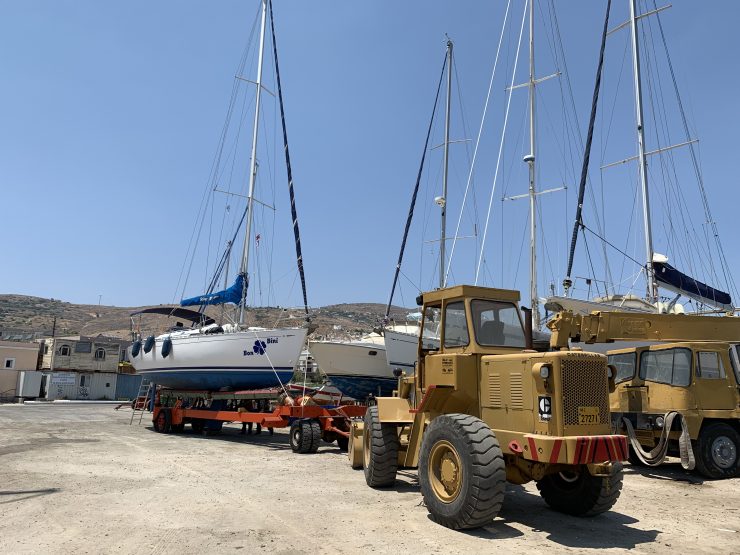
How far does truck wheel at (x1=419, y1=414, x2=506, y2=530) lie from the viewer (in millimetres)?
5340

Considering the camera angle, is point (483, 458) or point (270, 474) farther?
point (270, 474)

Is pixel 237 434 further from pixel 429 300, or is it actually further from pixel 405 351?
pixel 429 300

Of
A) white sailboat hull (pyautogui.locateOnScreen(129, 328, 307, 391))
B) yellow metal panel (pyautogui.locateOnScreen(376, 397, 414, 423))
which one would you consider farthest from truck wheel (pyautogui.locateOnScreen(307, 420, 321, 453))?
yellow metal panel (pyautogui.locateOnScreen(376, 397, 414, 423))

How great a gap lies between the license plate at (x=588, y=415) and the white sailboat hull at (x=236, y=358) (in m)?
10.3

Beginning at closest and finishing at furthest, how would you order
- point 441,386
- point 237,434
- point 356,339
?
1. point 441,386
2. point 237,434
3. point 356,339

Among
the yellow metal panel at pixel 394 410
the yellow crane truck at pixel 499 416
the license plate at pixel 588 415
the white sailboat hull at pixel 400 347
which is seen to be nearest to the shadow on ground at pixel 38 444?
the yellow metal panel at pixel 394 410

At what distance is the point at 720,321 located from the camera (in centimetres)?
1163

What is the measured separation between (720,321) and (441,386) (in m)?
8.38

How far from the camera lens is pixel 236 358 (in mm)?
15492

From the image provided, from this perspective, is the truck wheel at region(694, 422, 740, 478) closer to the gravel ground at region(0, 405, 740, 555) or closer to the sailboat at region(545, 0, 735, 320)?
the gravel ground at region(0, 405, 740, 555)

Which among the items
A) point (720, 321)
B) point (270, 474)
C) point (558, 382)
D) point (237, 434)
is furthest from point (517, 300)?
point (237, 434)

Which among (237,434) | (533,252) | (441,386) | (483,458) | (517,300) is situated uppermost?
(533,252)

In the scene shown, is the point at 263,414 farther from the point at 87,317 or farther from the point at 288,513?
the point at 87,317

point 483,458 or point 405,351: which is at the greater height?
point 405,351
